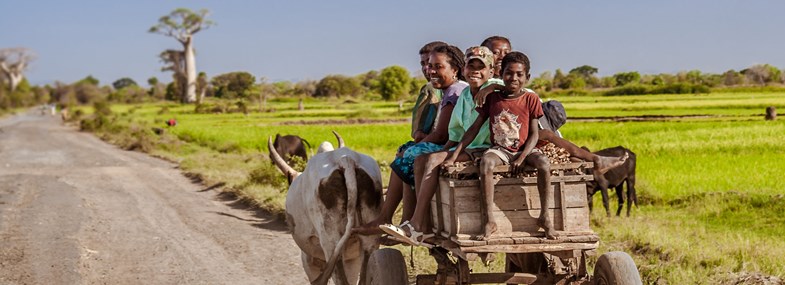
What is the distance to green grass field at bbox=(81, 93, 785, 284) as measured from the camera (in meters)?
8.65

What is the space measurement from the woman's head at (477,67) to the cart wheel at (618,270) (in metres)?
1.25

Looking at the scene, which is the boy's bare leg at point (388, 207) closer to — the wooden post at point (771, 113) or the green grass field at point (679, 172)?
the green grass field at point (679, 172)

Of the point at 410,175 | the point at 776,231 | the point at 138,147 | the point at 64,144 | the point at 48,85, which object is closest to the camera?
the point at 410,175

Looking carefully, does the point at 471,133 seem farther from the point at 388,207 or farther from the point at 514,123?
the point at 388,207

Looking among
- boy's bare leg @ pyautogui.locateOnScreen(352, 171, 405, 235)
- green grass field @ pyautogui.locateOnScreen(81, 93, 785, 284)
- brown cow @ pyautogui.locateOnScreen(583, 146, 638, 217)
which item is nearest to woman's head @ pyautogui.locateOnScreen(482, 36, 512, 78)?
boy's bare leg @ pyautogui.locateOnScreen(352, 171, 405, 235)

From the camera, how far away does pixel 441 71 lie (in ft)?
19.3

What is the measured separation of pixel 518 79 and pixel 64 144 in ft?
97.1

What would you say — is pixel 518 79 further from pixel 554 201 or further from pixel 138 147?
pixel 138 147

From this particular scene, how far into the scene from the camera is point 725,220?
1239 cm

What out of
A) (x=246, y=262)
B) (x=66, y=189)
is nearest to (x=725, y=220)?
(x=246, y=262)

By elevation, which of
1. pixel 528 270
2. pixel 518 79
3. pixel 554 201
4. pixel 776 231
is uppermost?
pixel 518 79

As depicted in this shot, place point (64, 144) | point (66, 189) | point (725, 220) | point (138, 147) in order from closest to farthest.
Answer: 1. point (725, 220)
2. point (66, 189)
3. point (138, 147)
4. point (64, 144)

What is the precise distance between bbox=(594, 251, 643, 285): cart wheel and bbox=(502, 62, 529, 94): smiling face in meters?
1.04

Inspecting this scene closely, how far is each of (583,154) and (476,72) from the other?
31.6 inches
